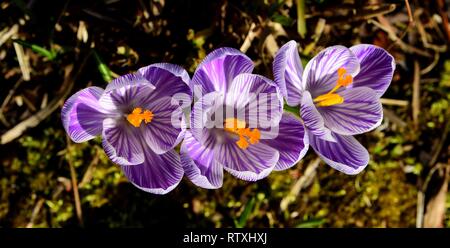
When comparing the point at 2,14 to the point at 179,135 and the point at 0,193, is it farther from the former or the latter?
the point at 179,135

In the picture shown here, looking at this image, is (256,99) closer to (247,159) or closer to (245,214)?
(247,159)

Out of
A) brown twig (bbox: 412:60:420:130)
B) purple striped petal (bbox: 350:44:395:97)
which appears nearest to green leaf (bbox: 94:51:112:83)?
purple striped petal (bbox: 350:44:395:97)

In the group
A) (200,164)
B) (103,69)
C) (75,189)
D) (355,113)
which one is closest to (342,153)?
(355,113)

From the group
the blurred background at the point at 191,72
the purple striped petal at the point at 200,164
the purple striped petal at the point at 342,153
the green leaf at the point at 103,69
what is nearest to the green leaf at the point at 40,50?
the blurred background at the point at 191,72

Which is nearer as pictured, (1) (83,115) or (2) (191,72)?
(1) (83,115)

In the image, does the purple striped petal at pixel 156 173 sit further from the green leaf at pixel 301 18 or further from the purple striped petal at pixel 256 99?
the green leaf at pixel 301 18

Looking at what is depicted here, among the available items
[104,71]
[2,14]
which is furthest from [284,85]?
[2,14]
